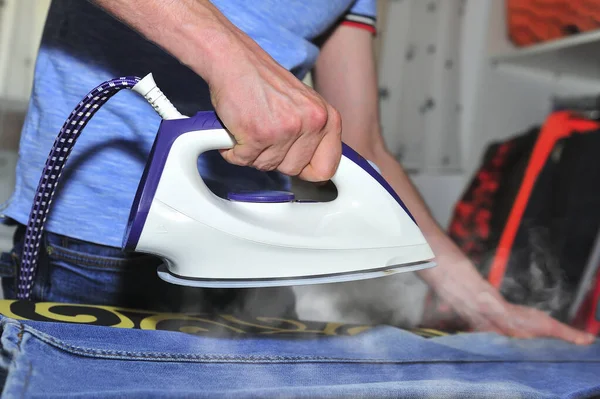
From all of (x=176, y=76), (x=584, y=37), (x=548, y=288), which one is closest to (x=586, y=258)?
(x=548, y=288)

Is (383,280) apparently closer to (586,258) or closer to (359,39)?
(359,39)

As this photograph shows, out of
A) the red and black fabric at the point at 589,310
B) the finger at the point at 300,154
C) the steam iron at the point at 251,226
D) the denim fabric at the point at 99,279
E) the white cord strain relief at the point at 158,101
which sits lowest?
the red and black fabric at the point at 589,310

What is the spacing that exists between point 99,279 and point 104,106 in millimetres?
244

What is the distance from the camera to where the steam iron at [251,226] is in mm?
615

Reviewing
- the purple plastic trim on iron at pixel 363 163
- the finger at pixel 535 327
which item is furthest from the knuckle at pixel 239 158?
the finger at pixel 535 327

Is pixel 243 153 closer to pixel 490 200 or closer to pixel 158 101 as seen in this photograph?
pixel 158 101

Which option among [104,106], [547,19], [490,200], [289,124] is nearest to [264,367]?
[289,124]

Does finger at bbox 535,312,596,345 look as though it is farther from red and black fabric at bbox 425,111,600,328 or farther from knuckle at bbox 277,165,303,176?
knuckle at bbox 277,165,303,176

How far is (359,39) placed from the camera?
3.42 feet

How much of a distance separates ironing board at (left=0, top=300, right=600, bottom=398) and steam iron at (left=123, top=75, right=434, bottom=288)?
9cm

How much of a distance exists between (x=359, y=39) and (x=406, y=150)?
1.29m

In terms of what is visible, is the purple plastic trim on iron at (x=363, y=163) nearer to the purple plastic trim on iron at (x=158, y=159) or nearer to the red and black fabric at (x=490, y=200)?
the purple plastic trim on iron at (x=158, y=159)

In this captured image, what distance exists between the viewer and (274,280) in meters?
0.69

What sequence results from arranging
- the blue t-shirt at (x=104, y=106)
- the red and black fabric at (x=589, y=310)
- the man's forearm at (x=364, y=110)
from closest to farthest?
the blue t-shirt at (x=104, y=106) → the man's forearm at (x=364, y=110) → the red and black fabric at (x=589, y=310)
